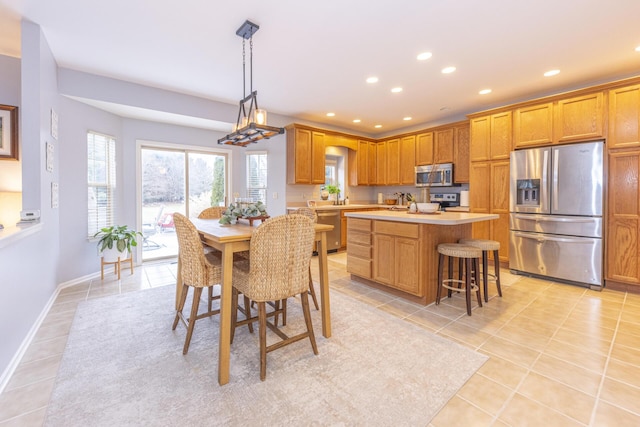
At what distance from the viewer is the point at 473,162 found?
4.47 metres

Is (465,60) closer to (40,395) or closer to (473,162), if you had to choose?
(473,162)

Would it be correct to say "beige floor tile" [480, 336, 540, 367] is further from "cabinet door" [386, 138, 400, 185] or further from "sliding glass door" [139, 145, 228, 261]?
"sliding glass door" [139, 145, 228, 261]

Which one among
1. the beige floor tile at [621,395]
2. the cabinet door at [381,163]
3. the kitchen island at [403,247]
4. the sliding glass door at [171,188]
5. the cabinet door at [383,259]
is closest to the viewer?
the beige floor tile at [621,395]

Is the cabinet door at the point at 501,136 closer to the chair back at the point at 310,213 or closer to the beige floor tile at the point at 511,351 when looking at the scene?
the beige floor tile at the point at 511,351

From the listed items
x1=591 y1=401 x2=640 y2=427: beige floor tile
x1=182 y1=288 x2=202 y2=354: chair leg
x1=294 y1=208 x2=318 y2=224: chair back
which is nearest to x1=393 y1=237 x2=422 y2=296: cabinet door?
x1=294 y1=208 x2=318 y2=224: chair back

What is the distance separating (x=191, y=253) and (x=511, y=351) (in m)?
2.41

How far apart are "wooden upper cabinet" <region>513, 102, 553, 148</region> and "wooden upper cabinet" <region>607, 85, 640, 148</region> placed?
0.55m

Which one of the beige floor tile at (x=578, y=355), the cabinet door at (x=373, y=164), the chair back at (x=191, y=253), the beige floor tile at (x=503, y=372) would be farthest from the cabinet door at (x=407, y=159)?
the chair back at (x=191, y=253)

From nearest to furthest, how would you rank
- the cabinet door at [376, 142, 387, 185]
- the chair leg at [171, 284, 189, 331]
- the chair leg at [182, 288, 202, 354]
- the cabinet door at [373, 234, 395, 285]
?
the chair leg at [182, 288, 202, 354]
the chair leg at [171, 284, 189, 331]
the cabinet door at [373, 234, 395, 285]
the cabinet door at [376, 142, 387, 185]

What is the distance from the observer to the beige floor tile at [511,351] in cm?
192

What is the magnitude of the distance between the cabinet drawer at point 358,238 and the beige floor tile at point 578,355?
6.05 feet

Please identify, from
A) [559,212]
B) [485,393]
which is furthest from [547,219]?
[485,393]

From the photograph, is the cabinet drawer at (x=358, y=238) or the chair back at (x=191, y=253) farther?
the cabinet drawer at (x=358, y=238)

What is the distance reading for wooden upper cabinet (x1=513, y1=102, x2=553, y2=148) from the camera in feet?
12.1
